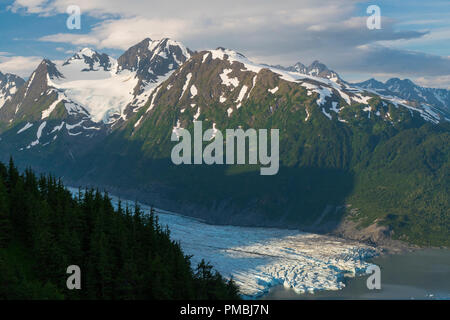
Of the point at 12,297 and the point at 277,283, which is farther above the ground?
the point at 12,297

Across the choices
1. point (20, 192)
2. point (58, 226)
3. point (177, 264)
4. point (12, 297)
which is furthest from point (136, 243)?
point (12, 297)

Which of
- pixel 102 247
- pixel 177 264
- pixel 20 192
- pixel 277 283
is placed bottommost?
pixel 277 283
